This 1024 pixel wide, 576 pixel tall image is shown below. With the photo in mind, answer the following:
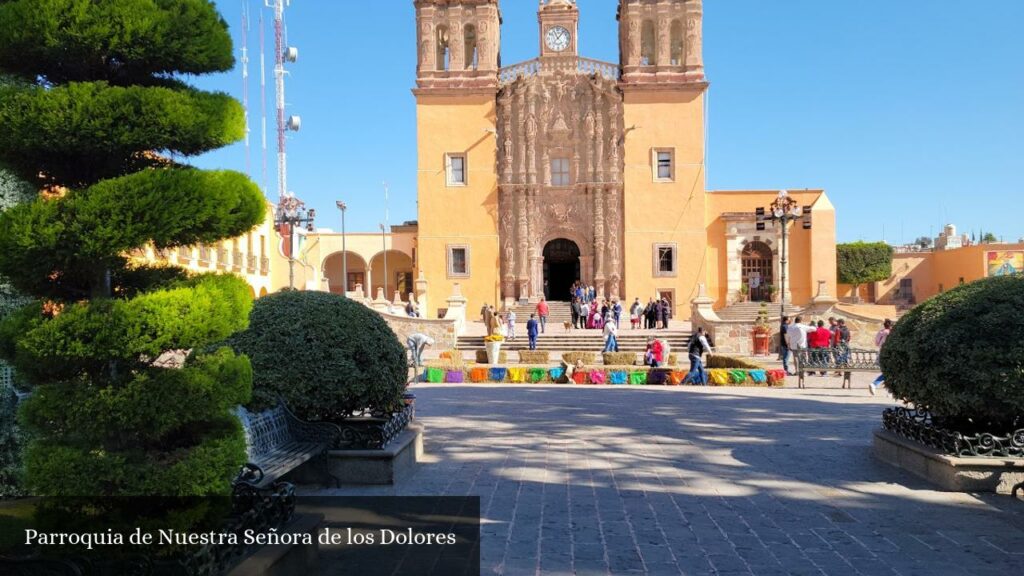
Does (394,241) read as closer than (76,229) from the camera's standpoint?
No

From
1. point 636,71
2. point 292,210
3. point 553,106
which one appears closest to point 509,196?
point 553,106

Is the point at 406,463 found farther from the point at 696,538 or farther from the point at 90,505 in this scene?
the point at 90,505

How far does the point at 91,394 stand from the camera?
3.68 metres

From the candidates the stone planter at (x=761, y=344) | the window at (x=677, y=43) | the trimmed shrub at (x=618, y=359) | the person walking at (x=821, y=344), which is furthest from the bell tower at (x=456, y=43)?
the person walking at (x=821, y=344)


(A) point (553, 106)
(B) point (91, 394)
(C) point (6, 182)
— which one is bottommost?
(B) point (91, 394)

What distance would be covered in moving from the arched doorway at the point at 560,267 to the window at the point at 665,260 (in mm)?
3621

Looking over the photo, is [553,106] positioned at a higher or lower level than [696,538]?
higher

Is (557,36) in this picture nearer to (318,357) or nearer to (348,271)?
(348,271)

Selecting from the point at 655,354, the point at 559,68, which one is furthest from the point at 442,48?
the point at 655,354

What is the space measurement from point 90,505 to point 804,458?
6.58m

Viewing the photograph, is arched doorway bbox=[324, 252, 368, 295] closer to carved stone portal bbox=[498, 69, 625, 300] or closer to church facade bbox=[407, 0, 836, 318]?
church facade bbox=[407, 0, 836, 318]

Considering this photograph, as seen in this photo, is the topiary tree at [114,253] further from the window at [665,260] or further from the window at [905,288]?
the window at [905,288]

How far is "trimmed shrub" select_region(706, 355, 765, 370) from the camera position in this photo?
1756 centimetres

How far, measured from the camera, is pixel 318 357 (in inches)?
275
